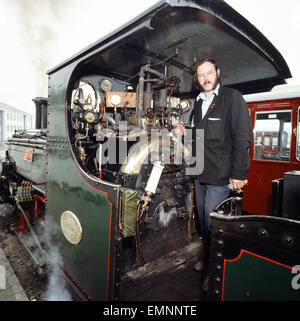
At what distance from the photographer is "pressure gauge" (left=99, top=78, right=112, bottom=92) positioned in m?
3.26

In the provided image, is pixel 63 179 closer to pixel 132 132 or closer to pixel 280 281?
pixel 132 132

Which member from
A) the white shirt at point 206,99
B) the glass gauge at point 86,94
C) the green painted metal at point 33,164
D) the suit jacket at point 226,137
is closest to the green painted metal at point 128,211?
the suit jacket at point 226,137

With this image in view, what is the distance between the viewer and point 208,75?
76.0 inches

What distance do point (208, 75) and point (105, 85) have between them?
71.8 inches

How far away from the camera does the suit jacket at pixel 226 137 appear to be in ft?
5.70

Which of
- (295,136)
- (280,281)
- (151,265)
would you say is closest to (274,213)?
(280,281)

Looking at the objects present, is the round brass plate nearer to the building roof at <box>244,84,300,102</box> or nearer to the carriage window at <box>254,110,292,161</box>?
the carriage window at <box>254,110,292,161</box>

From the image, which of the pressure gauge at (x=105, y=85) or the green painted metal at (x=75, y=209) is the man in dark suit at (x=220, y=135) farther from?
the pressure gauge at (x=105, y=85)

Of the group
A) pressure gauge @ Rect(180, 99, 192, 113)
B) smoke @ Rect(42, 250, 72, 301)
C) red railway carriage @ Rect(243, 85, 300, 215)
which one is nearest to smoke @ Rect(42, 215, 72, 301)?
smoke @ Rect(42, 250, 72, 301)

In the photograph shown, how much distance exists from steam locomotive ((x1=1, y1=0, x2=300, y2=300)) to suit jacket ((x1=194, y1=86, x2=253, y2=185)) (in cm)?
36

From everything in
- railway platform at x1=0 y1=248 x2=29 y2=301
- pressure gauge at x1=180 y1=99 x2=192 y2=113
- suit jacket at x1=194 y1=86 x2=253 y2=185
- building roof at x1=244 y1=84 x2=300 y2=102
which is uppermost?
building roof at x1=244 y1=84 x2=300 y2=102

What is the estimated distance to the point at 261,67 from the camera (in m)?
2.37

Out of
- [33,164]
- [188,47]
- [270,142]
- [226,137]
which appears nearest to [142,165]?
[226,137]
